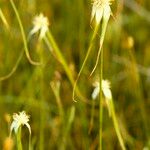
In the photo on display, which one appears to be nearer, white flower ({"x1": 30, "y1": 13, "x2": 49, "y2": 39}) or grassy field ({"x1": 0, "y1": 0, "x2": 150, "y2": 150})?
white flower ({"x1": 30, "y1": 13, "x2": 49, "y2": 39})

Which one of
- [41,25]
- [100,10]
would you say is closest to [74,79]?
[41,25]

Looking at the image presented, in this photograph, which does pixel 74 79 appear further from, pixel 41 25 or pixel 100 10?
pixel 100 10

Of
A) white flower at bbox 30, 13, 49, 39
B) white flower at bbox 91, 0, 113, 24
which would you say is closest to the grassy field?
white flower at bbox 30, 13, 49, 39

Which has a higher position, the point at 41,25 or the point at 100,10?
the point at 41,25

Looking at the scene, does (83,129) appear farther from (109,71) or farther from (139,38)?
Result: (139,38)

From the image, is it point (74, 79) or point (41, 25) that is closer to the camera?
point (41, 25)

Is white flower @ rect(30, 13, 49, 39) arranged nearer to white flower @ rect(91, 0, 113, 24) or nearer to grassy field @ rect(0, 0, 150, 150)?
grassy field @ rect(0, 0, 150, 150)
